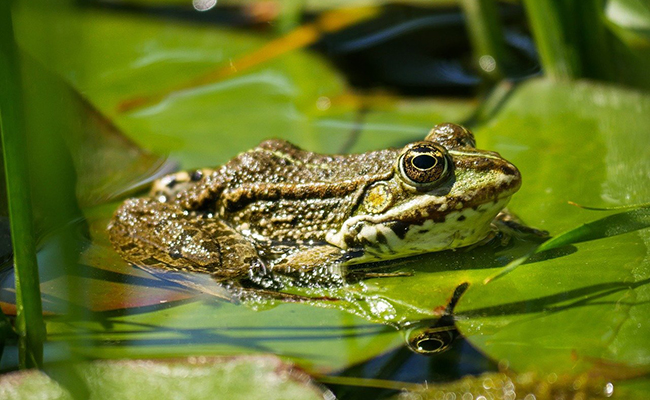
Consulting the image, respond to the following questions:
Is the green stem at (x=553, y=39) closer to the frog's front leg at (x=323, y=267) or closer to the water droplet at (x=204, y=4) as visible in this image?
the frog's front leg at (x=323, y=267)

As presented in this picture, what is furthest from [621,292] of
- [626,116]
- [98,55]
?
[98,55]

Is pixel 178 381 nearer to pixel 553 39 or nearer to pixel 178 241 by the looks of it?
pixel 178 241

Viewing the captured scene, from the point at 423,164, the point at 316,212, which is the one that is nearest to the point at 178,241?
the point at 316,212

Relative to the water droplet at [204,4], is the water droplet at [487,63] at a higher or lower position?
lower

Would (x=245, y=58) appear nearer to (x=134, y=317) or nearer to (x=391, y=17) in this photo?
(x=391, y=17)

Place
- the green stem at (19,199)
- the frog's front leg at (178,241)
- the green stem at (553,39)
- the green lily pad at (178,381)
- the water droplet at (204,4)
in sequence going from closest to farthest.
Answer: the green stem at (19,199)
the green lily pad at (178,381)
the frog's front leg at (178,241)
the green stem at (553,39)
the water droplet at (204,4)

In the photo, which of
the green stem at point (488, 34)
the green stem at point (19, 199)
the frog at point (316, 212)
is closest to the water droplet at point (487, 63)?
the green stem at point (488, 34)

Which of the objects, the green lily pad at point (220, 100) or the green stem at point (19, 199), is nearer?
the green stem at point (19, 199)
